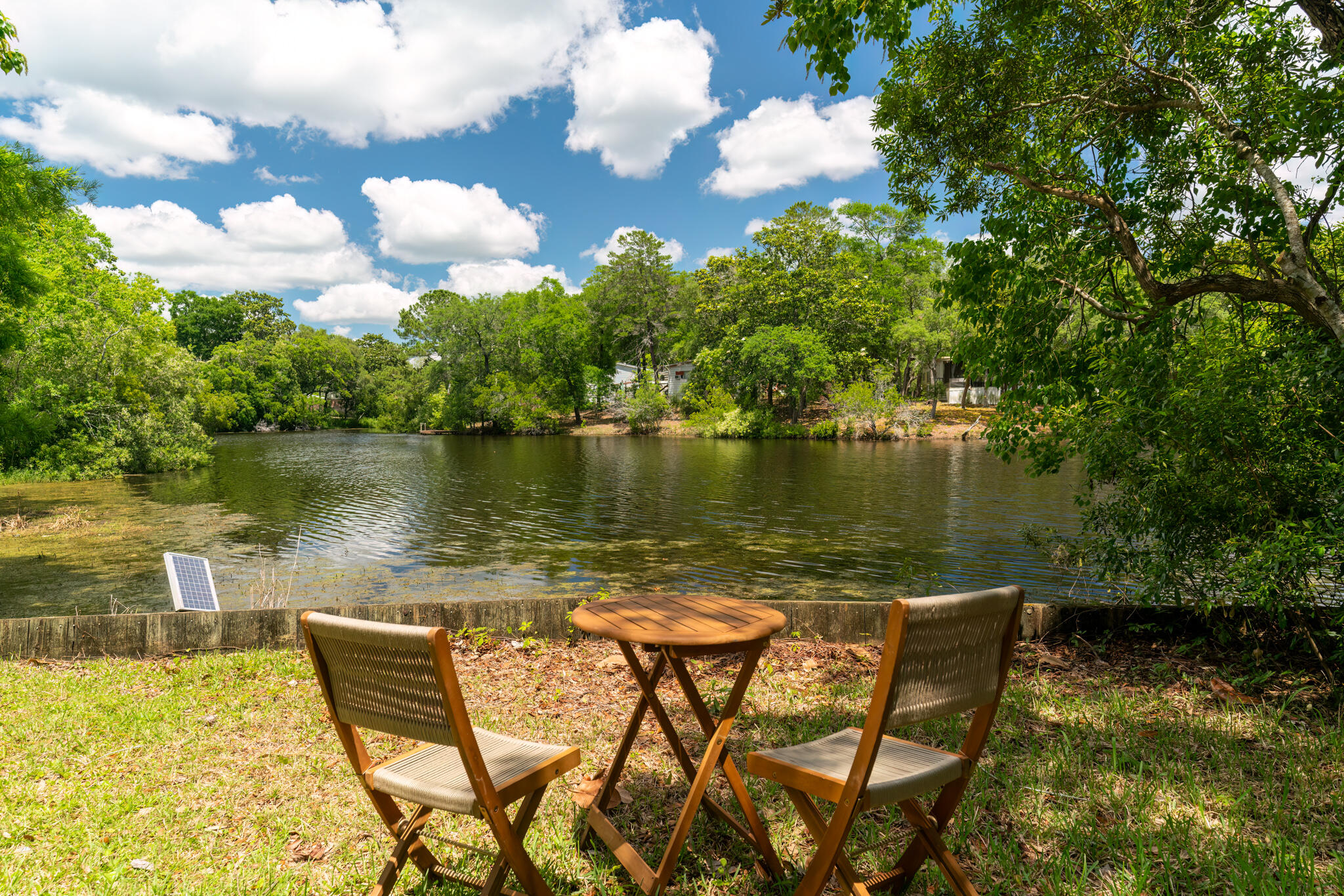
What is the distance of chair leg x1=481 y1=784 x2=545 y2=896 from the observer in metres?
1.99

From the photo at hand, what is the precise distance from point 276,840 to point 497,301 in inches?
2472

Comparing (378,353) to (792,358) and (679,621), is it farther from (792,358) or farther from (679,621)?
(679,621)

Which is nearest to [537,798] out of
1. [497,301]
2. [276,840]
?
[276,840]

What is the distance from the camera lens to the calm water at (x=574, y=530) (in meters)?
10.4

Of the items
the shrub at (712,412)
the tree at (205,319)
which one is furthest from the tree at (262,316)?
the shrub at (712,412)

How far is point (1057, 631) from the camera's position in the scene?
518 centimetres

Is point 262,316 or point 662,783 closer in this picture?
point 662,783

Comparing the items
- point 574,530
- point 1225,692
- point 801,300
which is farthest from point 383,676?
point 801,300

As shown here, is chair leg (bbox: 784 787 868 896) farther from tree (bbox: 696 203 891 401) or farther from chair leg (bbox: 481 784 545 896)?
tree (bbox: 696 203 891 401)

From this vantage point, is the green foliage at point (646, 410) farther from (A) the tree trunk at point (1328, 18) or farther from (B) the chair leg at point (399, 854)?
(B) the chair leg at point (399, 854)

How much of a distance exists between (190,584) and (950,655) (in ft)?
21.7

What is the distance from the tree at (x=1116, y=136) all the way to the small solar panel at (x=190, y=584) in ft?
21.4

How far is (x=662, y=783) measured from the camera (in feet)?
10.1

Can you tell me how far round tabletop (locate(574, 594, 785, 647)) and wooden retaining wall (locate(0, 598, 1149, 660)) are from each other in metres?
2.59
